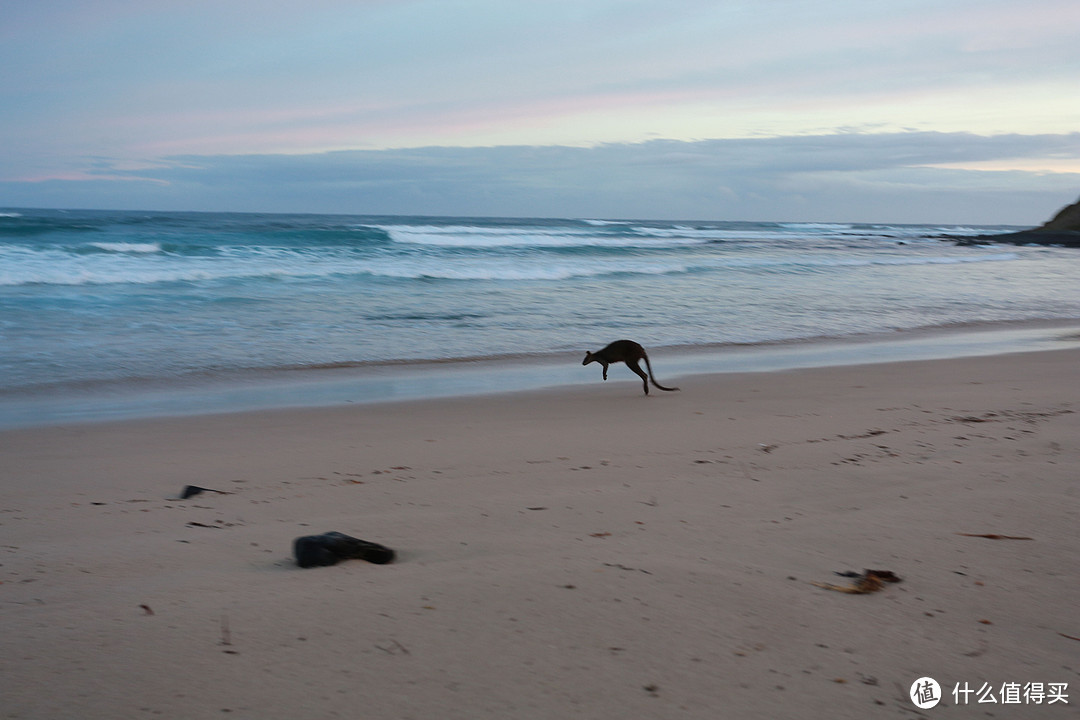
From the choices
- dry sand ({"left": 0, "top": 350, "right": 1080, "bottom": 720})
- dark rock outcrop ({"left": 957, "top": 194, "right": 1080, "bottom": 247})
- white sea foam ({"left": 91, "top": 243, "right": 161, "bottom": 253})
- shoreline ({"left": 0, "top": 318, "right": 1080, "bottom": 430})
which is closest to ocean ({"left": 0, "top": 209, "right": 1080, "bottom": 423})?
white sea foam ({"left": 91, "top": 243, "right": 161, "bottom": 253})

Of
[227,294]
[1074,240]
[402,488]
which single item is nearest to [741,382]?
[402,488]

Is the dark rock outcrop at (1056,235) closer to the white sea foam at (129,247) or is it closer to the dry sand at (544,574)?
the white sea foam at (129,247)

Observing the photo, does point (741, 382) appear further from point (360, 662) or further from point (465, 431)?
point (360, 662)

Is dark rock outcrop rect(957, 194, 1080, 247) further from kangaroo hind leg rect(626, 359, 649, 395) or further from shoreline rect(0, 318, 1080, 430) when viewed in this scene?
kangaroo hind leg rect(626, 359, 649, 395)

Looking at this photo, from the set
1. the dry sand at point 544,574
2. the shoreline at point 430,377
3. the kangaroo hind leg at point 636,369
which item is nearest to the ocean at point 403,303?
the shoreline at point 430,377

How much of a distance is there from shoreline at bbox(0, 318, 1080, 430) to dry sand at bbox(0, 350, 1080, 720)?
1.21 metres

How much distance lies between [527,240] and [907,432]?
35970 mm

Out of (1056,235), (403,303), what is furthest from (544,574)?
(1056,235)

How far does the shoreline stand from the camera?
20.2ft

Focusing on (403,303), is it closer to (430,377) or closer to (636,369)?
(430,377)

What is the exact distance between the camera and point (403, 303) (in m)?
14.0

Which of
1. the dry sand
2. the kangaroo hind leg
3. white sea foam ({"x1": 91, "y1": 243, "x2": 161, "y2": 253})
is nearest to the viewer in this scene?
the dry sand

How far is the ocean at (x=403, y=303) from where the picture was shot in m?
8.70

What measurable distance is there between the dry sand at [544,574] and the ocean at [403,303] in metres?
3.77
